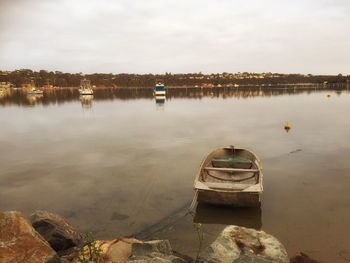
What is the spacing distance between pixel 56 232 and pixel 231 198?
6.10 metres

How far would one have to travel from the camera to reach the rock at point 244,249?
7.55 metres

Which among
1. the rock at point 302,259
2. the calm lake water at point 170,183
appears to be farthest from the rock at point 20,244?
the rock at point 302,259

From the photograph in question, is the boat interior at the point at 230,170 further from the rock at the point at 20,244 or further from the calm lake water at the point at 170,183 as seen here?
the rock at the point at 20,244

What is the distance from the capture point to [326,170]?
1831 cm

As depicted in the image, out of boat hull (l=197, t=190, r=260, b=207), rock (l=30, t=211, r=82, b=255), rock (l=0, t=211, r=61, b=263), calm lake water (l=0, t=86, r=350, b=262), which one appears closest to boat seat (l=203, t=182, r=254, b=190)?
boat hull (l=197, t=190, r=260, b=207)

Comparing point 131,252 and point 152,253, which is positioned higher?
point 152,253

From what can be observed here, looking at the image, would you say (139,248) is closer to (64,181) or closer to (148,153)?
(64,181)

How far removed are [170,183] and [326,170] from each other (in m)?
8.74

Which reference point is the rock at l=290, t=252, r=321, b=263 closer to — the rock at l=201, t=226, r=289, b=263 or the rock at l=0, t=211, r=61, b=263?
the rock at l=201, t=226, r=289, b=263

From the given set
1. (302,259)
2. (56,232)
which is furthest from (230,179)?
(56,232)

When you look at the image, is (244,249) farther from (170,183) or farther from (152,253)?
(170,183)

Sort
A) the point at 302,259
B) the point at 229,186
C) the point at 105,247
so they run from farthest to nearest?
the point at 229,186 < the point at 302,259 < the point at 105,247

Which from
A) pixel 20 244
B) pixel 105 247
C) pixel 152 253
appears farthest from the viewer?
pixel 105 247

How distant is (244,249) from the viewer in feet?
27.1
